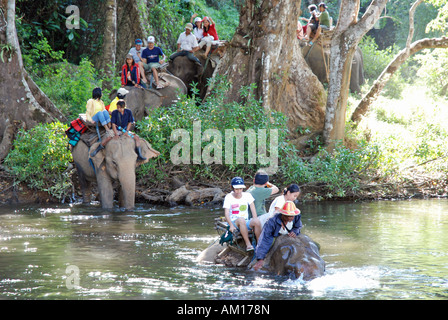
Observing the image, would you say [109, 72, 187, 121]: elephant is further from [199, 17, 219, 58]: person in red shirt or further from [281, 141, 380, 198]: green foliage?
[281, 141, 380, 198]: green foliage

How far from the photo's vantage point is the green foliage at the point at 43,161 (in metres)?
14.6

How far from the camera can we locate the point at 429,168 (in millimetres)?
16141

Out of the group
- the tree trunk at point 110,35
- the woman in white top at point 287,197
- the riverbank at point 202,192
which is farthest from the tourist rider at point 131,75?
the woman in white top at point 287,197

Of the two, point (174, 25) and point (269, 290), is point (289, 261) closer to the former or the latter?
point (269, 290)

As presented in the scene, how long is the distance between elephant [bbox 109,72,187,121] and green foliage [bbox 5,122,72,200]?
226cm

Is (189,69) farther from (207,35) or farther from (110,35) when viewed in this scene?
(110,35)

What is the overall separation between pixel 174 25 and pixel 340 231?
50.8 ft

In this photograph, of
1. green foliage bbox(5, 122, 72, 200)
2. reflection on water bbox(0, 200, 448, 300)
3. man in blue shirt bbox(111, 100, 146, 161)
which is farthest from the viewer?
green foliage bbox(5, 122, 72, 200)

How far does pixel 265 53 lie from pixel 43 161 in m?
6.04

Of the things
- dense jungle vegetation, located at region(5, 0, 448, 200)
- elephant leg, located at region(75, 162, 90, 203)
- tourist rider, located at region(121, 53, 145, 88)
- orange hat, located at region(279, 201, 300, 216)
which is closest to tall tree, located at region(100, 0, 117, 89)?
dense jungle vegetation, located at region(5, 0, 448, 200)

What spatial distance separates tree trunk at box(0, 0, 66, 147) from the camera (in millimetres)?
16141

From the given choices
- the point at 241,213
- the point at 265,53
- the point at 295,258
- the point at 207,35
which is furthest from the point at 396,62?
the point at 295,258

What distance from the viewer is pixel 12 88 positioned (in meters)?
16.3
